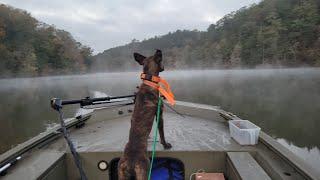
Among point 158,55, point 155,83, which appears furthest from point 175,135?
point 158,55

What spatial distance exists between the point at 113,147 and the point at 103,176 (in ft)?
1.25

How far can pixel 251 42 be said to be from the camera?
74.4 meters

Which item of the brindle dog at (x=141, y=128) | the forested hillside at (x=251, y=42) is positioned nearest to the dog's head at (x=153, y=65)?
Answer: the brindle dog at (x=141, y=128)

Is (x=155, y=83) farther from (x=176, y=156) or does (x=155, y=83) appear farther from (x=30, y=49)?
(x=30, y=49)

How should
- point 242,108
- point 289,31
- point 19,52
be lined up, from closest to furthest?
point 242,108
point 19,52
point 289,31

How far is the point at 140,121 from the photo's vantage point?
10.2ft

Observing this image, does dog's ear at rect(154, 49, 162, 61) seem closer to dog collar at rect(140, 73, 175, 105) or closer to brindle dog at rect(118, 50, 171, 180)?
brindle dog at rect(118, 50, 171, 180)

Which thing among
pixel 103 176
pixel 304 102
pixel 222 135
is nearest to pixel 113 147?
pixel 103 176

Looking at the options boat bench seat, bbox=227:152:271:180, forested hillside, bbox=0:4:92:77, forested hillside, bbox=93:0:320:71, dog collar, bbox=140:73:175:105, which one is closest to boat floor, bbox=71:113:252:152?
boat bench seat, bbox=227:152:271:180

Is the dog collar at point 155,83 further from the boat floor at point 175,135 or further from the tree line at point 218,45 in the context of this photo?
the tree line at point 218,45

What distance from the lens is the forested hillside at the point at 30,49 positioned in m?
60.0

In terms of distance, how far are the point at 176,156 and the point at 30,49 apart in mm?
67682

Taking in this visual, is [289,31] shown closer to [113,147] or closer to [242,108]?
[242,108]

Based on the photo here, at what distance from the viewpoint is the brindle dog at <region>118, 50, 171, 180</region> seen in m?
2.88
